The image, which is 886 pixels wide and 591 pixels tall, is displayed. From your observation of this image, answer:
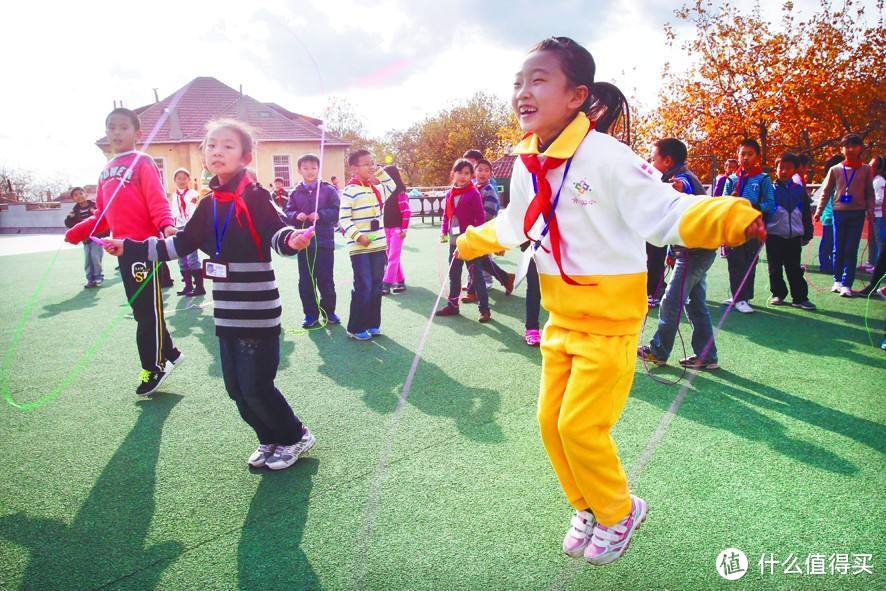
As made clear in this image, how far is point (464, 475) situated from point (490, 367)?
6.18 ft

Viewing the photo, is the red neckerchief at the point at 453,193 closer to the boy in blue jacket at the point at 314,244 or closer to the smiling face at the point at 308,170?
the boy in blue jacket at the point at 314,244

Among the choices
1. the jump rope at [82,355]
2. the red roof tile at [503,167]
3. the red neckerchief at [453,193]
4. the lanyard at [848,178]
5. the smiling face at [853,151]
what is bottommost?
the jump rope at [82,355]

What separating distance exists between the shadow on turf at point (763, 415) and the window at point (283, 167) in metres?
31.5

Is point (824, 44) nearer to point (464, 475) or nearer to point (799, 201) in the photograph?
point (799, 201)

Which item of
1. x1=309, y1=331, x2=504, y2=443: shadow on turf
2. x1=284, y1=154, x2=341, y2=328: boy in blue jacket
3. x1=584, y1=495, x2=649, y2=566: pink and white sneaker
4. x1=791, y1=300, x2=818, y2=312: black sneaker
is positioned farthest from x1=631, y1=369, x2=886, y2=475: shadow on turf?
x1=284, y1=154, x2=341, y2=328: boy in blue jacket

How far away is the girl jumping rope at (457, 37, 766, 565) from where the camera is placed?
2016mm

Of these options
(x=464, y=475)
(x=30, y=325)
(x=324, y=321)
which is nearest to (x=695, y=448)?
(x=464, y=475)

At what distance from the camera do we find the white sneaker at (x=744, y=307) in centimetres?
653

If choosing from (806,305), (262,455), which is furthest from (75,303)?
(806,305)

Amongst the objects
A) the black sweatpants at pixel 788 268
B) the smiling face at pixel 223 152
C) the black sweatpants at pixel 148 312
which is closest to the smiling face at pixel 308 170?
the black sweatpants at pixel 148 312

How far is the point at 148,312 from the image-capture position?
4.17 m

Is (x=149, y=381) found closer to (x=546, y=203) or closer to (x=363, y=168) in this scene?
(x=363, y=168)

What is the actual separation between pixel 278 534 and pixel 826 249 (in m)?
9.85

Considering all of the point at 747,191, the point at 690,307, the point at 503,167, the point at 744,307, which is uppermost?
the point at 503,167
